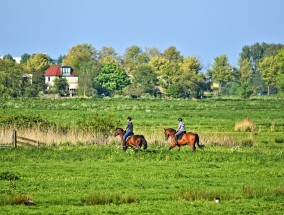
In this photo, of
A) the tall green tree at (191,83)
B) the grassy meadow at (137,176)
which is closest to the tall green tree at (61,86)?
the tall green tree at (191,83)

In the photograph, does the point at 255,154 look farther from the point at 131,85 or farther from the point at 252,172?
the point at 131,85

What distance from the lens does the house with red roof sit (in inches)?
7149

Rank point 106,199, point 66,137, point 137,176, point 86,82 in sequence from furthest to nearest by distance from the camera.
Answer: point 86,82, point 66,137, point 137,176, point 106,199

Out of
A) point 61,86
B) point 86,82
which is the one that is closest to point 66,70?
point 86,82

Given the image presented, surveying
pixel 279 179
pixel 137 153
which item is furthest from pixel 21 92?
pixel 279 179

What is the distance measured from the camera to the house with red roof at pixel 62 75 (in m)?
182

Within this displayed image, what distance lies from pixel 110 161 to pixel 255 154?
6.53 metres

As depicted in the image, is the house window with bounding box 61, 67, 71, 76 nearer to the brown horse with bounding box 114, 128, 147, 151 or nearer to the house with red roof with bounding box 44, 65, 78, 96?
the house with red roof with bounding box 44, 65, 78, 96

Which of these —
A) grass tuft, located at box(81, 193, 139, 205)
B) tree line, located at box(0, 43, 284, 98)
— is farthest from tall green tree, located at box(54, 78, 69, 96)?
grass tuft, located at box(81, 193, 139, 205)

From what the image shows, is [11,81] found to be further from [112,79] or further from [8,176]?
[8,176]

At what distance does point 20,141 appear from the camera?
43.5 m

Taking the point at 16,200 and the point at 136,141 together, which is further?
the point at 136,141

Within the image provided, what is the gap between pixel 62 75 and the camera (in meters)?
186

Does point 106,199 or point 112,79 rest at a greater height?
point 112,79
